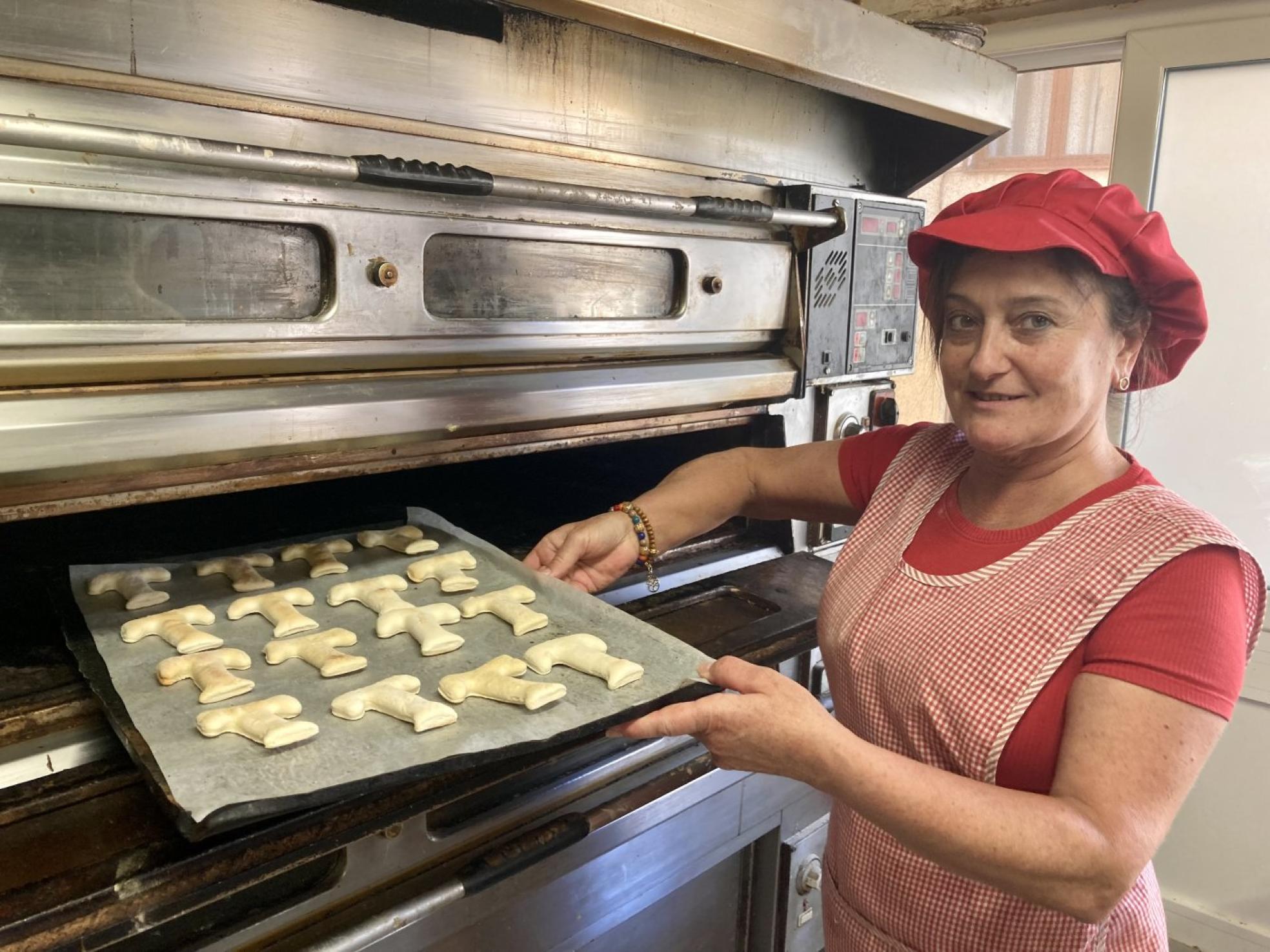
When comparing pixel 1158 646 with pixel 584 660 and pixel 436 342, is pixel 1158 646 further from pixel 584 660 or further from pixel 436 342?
pixel 436 342

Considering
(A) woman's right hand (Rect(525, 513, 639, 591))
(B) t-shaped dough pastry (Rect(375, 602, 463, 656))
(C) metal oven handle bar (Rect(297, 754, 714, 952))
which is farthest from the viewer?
(A) woman's right hand (Rect(525, 513, 639, 591))

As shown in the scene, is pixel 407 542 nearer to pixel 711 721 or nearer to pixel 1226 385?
pixel 711 721

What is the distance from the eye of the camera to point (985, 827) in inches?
32.8

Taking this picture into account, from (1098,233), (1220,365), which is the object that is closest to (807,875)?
(1098,233)

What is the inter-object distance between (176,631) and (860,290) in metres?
1.22

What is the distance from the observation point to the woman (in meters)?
0.84

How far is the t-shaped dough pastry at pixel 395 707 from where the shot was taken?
902 millimetres

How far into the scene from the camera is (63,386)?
85 centimetres

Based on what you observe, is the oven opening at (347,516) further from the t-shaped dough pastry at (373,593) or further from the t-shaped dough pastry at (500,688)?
the t-shaped dough pastry at (500,688)

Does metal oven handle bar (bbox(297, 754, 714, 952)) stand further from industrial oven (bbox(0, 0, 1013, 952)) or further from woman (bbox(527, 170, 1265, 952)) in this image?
woman (bbox(527, 170, 1265, 952))

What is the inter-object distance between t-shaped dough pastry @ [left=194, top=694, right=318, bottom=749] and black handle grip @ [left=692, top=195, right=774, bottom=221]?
846mm

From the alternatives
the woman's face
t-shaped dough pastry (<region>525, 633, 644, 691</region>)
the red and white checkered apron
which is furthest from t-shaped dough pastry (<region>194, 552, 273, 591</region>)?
the woman's face

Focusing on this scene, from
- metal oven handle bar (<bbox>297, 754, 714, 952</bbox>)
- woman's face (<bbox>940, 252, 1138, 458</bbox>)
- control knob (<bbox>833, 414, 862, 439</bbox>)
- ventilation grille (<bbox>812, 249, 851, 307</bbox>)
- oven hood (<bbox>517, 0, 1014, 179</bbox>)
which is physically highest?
oven hood (<bbox>517, 0, 1014, 179</bbox>)

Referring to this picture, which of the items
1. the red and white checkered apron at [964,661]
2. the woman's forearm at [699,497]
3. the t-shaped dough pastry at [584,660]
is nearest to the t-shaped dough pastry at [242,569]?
the t-shaped dough pastry at [584,660]
